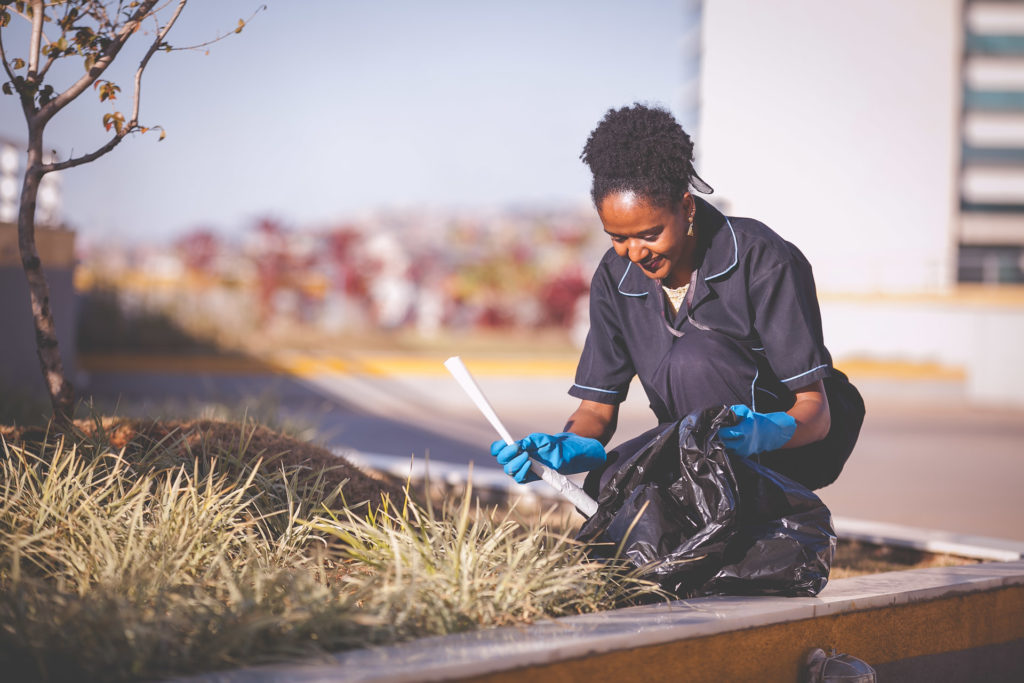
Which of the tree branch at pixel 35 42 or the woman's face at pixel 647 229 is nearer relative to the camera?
the woman's face at pixel 647 229

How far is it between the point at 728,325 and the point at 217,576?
4.82ft

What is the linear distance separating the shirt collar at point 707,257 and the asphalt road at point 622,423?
7.86ft

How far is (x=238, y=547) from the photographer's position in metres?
2.63

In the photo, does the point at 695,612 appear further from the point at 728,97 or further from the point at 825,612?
the point at 728,97

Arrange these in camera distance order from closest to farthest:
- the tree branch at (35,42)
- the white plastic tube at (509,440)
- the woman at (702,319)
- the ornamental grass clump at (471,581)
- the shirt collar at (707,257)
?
the ornamental grass clump at (471,581)
the white plastic tube at (509,440)
the woman at (702,319)
the shirt collar at (707,257)
the tree branch at (35,42)

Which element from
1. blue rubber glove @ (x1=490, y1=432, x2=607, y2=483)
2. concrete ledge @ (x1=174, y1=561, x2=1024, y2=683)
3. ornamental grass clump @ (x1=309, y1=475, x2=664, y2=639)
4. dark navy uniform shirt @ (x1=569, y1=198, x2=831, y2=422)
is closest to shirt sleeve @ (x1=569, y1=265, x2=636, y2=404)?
dark navy uniform shirt @ (x1=569, y1=198, x2=831, y2=422)

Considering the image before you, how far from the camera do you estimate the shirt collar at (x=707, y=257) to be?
2713 mm

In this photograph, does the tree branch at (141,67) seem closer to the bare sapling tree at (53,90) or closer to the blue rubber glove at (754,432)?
the bare sapling tree at (53,90)

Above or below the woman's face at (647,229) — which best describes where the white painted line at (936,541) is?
below

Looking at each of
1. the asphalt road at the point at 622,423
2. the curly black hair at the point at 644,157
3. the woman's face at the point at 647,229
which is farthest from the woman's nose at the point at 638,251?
the asphalt road at the point at 622,423

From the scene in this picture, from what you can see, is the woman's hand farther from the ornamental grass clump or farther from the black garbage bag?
the ornamental grass clump

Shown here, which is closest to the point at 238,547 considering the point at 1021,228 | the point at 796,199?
the point at 796,199

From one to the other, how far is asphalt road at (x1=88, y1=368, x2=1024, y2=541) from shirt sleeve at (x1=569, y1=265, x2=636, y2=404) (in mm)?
2192

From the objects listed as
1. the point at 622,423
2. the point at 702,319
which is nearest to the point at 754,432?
the point at 702,319
